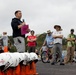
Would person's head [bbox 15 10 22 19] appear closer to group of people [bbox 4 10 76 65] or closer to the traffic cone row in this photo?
group of people [bbox 4 10 76 65]

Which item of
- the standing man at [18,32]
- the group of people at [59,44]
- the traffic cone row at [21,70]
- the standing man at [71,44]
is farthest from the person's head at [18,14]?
the standing man at [71,44]

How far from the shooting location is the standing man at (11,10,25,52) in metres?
11.2

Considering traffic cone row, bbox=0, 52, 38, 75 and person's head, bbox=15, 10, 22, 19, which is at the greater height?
person's head, bbox=15, 10, 22, 19

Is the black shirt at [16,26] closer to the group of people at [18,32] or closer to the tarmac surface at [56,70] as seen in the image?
the group of people at [18,32]

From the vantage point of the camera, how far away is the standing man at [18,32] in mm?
11232

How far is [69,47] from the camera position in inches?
756

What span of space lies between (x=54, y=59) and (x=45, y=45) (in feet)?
8.01

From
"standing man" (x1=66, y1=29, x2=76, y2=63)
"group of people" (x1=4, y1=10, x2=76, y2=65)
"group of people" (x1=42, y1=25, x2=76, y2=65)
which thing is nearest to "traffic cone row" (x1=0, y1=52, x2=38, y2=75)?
"group of people" (x1=4, y1=10, x2=76, y2=65)

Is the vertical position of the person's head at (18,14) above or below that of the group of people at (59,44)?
above

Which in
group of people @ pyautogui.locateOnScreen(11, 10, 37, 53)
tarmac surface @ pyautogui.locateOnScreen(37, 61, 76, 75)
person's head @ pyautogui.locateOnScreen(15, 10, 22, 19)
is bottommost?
tarmac surface @ pyautogui.locateOnScreen(37, 61, 76, 75)

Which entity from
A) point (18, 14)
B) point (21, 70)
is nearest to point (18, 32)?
point (18, 14)

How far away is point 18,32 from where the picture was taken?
11.5m

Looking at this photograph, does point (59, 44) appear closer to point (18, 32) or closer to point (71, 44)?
point (71, 44)

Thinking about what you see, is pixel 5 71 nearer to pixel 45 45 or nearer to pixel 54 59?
A: pixel 54 59
